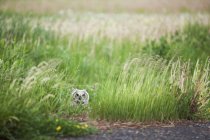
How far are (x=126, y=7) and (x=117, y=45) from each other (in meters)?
13.4

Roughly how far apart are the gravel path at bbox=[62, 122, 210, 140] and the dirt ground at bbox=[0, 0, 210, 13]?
16424 millimetres

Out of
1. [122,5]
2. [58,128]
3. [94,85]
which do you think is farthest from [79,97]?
[122,5]

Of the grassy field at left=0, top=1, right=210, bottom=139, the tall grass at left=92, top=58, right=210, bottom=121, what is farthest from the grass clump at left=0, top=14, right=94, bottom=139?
the tall grass at left=92, top=58, right=210, bottom=121

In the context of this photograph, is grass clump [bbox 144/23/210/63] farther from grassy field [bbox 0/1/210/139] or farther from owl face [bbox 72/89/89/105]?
owl face [bbox 72/89/89/105]

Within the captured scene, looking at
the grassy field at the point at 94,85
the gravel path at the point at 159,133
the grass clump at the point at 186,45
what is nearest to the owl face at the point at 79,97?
the grassy field at the point at 94,85

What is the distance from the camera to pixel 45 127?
20.0 feet

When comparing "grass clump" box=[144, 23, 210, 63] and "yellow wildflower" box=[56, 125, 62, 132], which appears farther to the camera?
"grass clump" box=[144, 23, 210, 63]

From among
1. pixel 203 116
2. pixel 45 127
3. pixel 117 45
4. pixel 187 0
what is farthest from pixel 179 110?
pixel 187 0

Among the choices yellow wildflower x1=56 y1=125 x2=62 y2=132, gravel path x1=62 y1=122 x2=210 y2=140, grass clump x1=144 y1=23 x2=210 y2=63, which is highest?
grass clump x1=144 y1=23 x2=210 y2=63

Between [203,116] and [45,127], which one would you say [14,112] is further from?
[203,116]

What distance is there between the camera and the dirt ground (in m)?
23.8

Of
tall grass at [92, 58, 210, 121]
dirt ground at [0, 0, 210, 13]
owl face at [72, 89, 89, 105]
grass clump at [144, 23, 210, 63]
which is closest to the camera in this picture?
tall grass at [92, 58, 210, 121]

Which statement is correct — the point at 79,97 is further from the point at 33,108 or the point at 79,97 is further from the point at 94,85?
the point at 33,108

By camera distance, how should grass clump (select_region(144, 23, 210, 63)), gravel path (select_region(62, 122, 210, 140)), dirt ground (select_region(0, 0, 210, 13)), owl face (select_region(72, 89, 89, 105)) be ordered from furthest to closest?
dirt ground (select_region(0, 0, 210, 13)) → grass clump (select_region(144, 23, 210, 63)) → owl face (select_region(72, 89, 89, 105)) → gravel path (select_region(62, 122, 210, 140))
